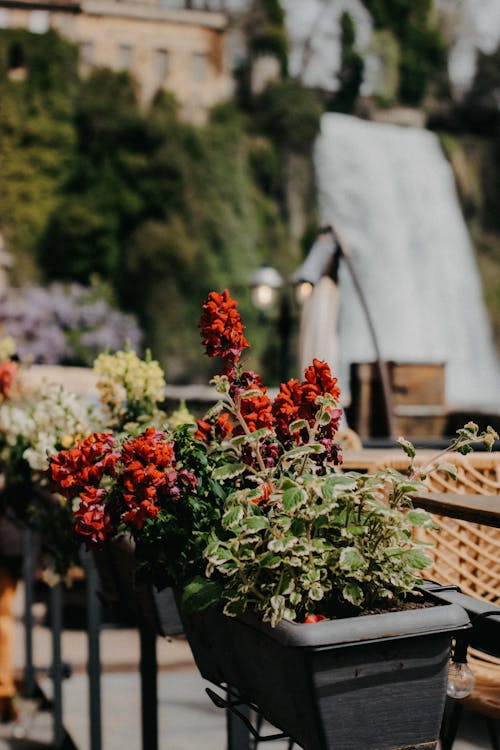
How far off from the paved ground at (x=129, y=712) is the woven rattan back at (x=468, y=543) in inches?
76.2

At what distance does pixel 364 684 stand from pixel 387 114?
44.0 m

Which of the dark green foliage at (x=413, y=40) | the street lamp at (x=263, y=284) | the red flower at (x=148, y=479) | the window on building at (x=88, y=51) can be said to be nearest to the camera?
the red flower at (x=148, y=479)

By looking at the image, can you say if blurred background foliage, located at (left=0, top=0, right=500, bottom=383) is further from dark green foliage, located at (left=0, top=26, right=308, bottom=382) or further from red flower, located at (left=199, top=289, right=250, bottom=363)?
red flower, located at (left=199, top=289, right=250, bottom=363)

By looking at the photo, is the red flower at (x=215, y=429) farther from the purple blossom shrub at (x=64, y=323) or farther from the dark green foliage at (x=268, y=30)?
the dark green foliage at (x=268, y=30)

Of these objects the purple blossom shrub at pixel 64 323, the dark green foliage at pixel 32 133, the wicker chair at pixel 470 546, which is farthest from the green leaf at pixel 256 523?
the dark green foliage at pixel 32 133

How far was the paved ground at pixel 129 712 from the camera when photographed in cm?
451

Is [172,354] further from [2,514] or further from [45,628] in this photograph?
[2,514]

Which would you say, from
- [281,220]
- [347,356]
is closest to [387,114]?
[281,220]

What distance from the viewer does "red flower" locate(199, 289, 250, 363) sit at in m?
1.83

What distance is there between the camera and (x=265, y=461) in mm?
1812

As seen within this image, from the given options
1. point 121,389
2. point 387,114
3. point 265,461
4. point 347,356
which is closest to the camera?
point 265,461

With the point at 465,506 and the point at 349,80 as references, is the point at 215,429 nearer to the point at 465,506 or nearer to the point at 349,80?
the point at 465,506

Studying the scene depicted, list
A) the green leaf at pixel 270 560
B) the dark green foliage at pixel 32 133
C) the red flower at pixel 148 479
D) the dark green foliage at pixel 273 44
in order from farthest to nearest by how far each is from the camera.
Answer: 1. the dark green foliage at pixel 273 44
2. the dark green foliage at pixel 32 133
3. the red flower at pixel 148 479
4. the green leaf at pixel 270 560

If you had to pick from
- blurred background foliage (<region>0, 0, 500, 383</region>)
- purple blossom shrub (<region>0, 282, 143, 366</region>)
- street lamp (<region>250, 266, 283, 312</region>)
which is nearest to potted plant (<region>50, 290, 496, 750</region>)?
street lamp (<region>250, 266, 283, 312</region>)
